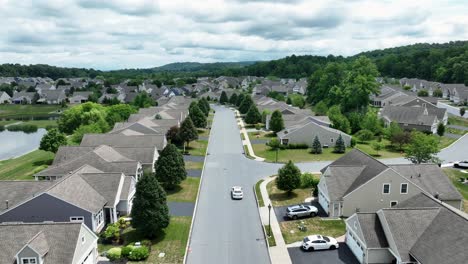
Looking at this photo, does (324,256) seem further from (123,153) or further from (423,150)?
(123,153)

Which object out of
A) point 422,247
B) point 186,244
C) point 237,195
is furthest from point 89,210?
point 422,247

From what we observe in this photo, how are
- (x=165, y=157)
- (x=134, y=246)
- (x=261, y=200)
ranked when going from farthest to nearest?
1. (x=165, y=157)
2. (x=261, y=200)
3. (x=134, y=246)

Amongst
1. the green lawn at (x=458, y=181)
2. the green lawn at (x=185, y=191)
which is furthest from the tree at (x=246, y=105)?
the green lawn at (x=458, y=181)

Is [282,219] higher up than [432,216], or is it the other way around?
[432,216]

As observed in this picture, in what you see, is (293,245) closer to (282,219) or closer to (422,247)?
(282,219)

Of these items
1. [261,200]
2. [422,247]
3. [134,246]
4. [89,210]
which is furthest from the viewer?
[261,200]

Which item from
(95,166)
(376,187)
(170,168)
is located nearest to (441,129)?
(376,187)

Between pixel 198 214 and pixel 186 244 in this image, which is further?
pixel 198 214

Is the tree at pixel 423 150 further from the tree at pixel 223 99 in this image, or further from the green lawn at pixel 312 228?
the tree at pixel 223 99
